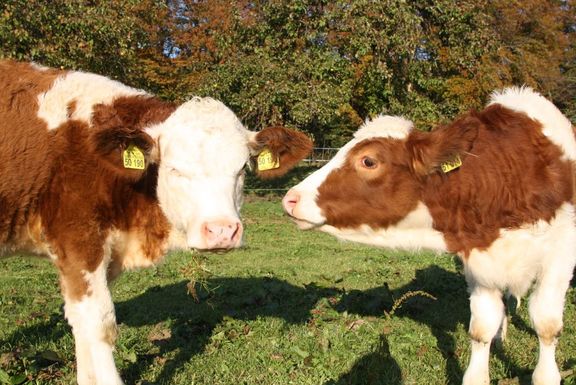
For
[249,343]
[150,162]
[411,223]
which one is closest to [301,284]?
[249,343]

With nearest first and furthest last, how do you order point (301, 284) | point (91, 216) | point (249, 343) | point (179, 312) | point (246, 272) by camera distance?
1. point (91, 216)
2. point (249, 343)
3. point (179, 312)
4. point (301, 284)
5. point (246, 272)

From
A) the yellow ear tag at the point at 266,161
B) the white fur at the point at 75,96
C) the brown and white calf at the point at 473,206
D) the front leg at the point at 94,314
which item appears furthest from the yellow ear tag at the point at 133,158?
the brown and white calf at the point at 473,206

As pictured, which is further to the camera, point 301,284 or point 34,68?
point 301,284

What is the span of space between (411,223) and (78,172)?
8.86 ft

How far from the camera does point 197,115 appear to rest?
454 centimetres

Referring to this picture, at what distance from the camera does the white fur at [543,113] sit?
16.2 ft

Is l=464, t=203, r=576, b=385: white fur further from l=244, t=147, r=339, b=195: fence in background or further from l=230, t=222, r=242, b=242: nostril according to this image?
l=244, t=147, r=339, b=195: fence in background

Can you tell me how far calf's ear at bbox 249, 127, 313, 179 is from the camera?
4840 millimetres

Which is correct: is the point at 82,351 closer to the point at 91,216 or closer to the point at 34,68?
the point at 91,216

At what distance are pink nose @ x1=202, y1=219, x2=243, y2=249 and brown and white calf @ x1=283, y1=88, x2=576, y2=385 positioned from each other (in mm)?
788

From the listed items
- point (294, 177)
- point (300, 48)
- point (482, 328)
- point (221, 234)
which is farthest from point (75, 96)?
point (294, 177)

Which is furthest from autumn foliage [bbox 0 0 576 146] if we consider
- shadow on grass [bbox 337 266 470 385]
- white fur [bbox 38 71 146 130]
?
shadow on grass [bbox 337 266 470 385]

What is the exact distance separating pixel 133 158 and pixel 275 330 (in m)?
2.37

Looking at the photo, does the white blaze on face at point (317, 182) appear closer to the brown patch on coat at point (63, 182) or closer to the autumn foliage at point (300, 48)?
the brown patch on coat at point (63, 182)
